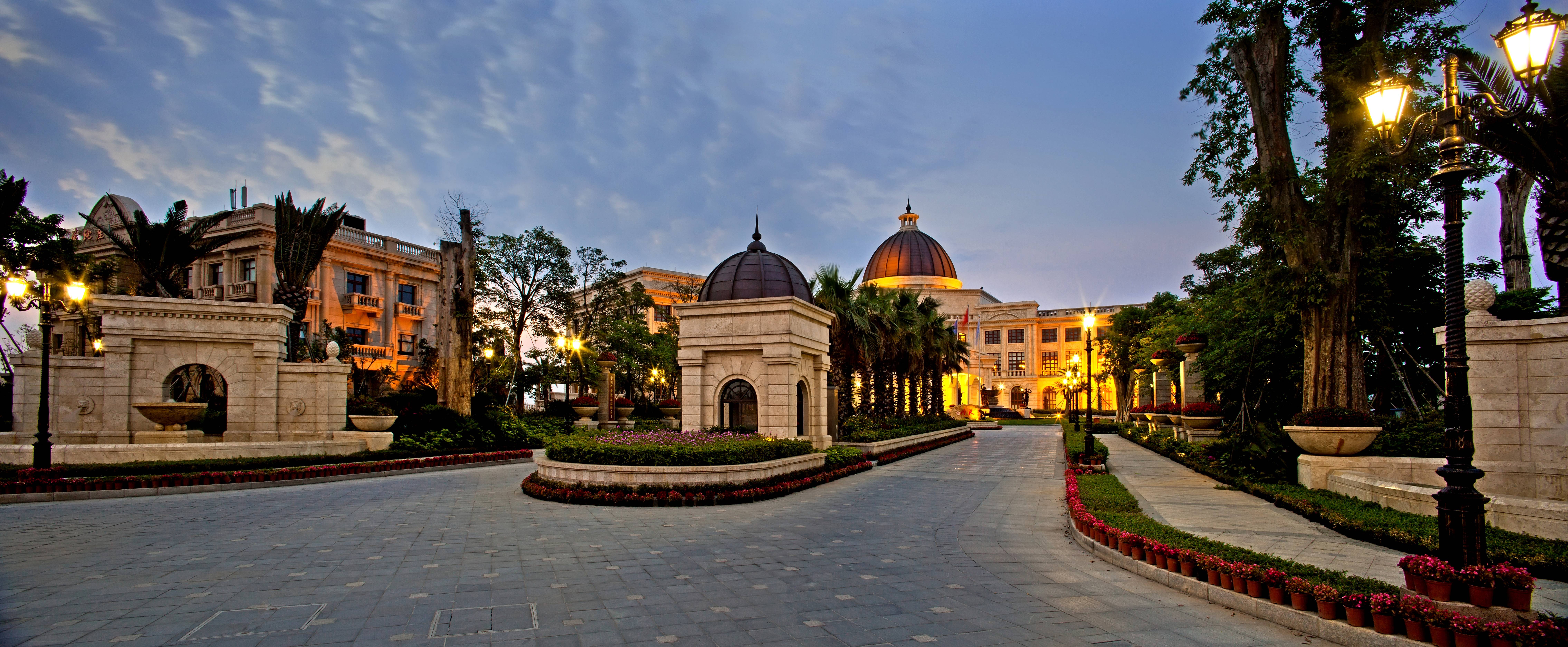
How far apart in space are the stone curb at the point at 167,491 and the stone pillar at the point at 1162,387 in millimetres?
31763

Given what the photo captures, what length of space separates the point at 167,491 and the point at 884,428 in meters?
20.1

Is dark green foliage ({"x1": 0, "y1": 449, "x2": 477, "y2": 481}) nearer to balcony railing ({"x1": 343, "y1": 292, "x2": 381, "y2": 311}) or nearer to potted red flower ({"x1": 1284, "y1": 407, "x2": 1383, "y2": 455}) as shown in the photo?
potted red flower ({"x1": 1284, "y1": 407, "x2": 1383, "y2": 455})

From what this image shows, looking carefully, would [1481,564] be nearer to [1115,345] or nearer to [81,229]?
[1115,345]

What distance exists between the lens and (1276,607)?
6.16m

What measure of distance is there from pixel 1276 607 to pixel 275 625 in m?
8.29

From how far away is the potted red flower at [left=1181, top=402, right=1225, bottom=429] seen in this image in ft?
72.2

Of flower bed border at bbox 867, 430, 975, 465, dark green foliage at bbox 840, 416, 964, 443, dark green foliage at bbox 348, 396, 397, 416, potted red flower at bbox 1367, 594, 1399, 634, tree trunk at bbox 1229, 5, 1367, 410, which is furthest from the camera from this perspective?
dark green foliage at bbox 840, 416, 964, 443

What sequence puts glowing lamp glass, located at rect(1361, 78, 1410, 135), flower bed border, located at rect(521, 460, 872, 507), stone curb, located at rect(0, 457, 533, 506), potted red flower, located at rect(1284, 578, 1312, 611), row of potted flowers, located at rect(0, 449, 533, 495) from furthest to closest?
row of potted flowers, located at rect(0, 449, 533, 495) → stone curb, located at rect(0, 457, 533, 506) → flower bed border, located at rect(521, 460, 872, 507) → glowing lamp glass, located at rect(1361, 78, 1410, 135) → potted red flower, located at rect(1284, 578, 1312, 611)

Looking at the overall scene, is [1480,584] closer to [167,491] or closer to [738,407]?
[738,407]

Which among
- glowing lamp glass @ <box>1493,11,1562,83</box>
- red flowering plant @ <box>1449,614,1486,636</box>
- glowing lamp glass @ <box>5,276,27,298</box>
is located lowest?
red flowering plant @ <box>1449,614,1486,636</box>

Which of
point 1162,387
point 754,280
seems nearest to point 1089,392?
point 754,280

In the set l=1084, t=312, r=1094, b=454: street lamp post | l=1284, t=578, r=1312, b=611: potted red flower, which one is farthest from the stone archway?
l=1284, t=578, r=1312, b=611: potted red flower

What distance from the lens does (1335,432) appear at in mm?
12766

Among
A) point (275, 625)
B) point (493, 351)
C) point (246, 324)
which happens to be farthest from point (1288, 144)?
point (493, 351)
